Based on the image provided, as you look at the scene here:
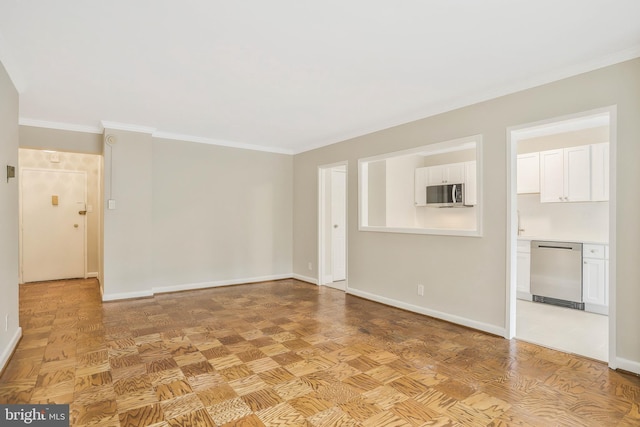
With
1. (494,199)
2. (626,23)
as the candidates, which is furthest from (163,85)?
(626,23)

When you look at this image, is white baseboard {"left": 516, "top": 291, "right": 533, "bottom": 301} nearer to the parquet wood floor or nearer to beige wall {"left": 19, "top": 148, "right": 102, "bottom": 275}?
the parquet wood floor

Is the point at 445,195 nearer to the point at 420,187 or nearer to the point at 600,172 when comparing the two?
the point at 420,187

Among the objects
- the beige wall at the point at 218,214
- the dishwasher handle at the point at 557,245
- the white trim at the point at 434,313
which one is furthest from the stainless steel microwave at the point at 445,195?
the beige wall at the point at 218,214

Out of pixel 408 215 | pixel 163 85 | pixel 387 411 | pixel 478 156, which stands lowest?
pixel 387 411

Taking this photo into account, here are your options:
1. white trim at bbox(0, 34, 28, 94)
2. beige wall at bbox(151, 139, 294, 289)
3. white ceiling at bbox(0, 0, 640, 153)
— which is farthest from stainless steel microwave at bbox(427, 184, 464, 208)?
white trim at bbox(0, 34, 28, 94)

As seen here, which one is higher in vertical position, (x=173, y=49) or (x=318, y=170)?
(x=173, y=49)

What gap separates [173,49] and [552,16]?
2.65 metres

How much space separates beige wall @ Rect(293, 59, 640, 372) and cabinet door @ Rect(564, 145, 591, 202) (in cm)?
190

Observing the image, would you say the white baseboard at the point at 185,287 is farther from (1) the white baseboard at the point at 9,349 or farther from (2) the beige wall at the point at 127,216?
(1) the white baseboard at the point at 9,349

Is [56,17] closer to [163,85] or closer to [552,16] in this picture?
[163,85]

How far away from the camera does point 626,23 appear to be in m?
2.28

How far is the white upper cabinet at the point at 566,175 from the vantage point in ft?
14.6

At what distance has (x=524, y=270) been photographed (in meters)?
4.96

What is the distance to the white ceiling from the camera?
2145mm
